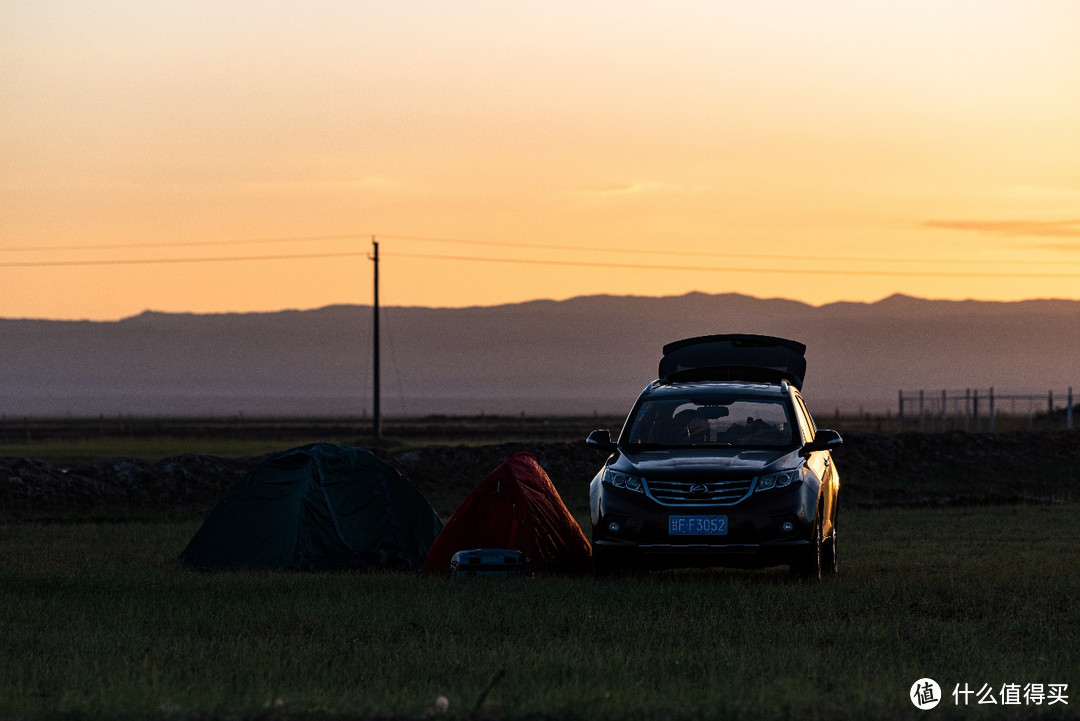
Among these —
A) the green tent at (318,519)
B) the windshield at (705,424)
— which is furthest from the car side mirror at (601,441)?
the green tent at (318,519)

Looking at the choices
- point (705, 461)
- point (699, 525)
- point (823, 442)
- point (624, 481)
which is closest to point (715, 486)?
point (705, 461)

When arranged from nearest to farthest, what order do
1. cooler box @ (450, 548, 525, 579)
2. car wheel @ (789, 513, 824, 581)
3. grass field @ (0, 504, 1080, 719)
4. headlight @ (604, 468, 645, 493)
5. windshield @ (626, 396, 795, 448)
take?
grass field @ (0, 504, 1080, 719)
car wheel @ (789, 513, 824, 581)
headlight @ (604, 468, 645, 493)
cooler box @ (450, 548, 525, 579)
windshield @ (626, 396, 795, 448)

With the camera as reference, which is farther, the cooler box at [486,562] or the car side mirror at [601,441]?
the car side mirror at [601,441]

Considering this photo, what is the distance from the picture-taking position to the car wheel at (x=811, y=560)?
15.3 meters

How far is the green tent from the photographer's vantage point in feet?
59.9

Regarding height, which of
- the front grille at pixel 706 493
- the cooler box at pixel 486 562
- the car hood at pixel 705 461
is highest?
the car hood at pixel 705 461

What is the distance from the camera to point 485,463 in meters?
37.3

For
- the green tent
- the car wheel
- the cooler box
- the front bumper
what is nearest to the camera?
the front bumper

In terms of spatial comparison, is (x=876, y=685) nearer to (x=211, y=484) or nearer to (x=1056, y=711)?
(x=1056, y=711)

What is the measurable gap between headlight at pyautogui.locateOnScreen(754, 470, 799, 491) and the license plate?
53cm

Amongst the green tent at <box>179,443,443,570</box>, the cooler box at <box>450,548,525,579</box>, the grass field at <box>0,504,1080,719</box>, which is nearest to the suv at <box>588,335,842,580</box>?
the grass field at <box>0,504,1080,719</box>

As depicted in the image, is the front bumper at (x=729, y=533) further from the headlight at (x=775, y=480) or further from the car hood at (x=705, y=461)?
the car hood at (x=705, y=461)

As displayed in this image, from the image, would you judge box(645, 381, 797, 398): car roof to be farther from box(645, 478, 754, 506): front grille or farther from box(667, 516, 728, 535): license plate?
box(667, 516, 728, 535): license plate

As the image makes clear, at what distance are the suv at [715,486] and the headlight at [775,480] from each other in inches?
0.4
